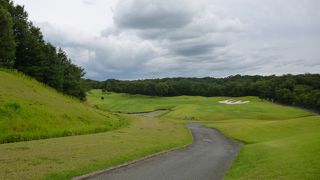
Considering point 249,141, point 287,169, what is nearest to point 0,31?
point 249,141

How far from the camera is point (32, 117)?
35.1 meters

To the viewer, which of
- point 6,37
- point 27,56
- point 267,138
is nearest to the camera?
→ point 267,138

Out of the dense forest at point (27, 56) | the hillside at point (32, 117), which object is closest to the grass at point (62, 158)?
the hillside at point (32, 117)

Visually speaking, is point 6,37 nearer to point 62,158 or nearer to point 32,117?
point 32,117

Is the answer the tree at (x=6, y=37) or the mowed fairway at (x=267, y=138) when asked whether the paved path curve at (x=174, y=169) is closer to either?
the mowed fairway at (x=267, y=138)

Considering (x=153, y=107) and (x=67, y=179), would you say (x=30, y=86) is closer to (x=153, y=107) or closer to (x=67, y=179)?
(x=67, y=179)

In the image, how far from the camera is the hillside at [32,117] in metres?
31.0

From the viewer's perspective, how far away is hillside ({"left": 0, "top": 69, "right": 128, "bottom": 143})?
3100 cm

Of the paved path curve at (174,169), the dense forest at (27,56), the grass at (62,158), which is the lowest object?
the paved path curve at (174,169)

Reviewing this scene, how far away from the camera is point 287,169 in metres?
20.4

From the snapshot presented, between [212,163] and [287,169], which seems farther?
[212,163]

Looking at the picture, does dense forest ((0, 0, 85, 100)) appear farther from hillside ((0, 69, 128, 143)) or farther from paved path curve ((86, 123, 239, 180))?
paved path curve ((86, 123, 239, 180))

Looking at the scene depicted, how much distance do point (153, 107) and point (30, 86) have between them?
306ft

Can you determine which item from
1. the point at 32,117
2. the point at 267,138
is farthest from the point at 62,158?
the point at 267,138
